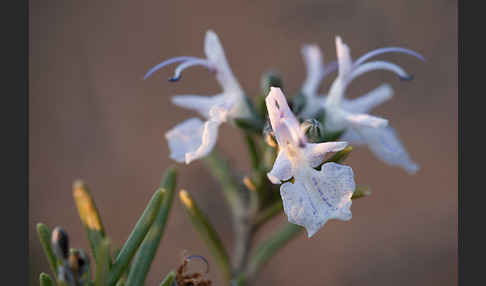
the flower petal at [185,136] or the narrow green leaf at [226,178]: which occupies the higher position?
the flower petal at [185,136]

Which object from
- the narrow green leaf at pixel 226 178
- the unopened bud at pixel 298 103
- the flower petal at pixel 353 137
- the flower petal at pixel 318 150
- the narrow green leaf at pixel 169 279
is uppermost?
the unopened bud at pixel 298 103

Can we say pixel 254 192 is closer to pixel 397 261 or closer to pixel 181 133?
pixel 181 133

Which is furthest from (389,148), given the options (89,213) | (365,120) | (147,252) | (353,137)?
(89,213)

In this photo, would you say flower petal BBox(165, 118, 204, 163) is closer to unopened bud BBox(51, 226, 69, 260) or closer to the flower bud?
the flower bud

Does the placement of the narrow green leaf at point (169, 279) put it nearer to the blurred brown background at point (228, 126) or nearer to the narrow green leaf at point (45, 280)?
the narrow green leaf at point (45, 280)

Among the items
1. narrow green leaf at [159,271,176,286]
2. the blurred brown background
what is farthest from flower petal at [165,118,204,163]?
the blurred brown background

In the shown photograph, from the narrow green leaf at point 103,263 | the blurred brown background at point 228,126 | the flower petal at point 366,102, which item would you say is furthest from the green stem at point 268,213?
the blurred brown background at point 228,126
